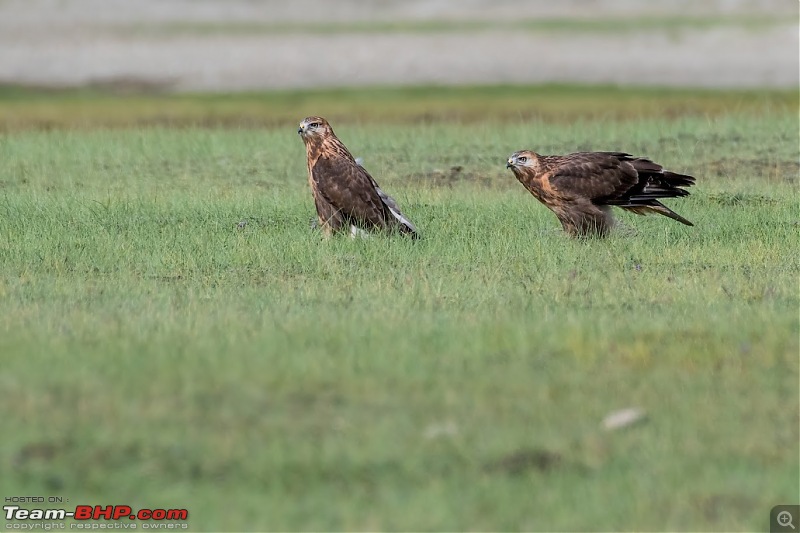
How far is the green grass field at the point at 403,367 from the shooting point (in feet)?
22.8

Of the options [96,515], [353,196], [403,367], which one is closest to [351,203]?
[353,196]

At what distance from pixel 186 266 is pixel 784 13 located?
3670cm

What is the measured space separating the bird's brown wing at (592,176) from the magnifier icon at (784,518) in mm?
6976

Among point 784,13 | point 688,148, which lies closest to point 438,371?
point 688,148

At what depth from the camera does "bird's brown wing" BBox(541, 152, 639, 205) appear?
44.1ft

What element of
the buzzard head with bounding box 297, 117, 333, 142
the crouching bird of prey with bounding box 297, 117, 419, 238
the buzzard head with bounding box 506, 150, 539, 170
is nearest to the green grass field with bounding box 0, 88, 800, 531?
the crouching bird of prey with bounding box 297, 117, 419, 238

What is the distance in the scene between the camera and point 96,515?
6.85 meters

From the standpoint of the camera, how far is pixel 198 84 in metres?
40.8

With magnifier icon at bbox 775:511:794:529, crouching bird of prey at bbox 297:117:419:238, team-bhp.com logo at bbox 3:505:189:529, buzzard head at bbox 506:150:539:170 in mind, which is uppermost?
buzzard head at bbox 506:150:539:170

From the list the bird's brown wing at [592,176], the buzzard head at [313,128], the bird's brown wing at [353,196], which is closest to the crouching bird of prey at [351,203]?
the bird's brown wing at [353,196]

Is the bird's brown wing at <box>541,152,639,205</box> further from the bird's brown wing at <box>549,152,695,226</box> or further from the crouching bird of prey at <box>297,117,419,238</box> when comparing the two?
the crouching bird of prey at <box>297,117,419,238</box>

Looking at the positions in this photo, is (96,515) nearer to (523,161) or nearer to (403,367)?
(403,367)

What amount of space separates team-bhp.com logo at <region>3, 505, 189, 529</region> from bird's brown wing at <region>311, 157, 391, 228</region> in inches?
280

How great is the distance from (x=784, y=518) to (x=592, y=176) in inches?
279
